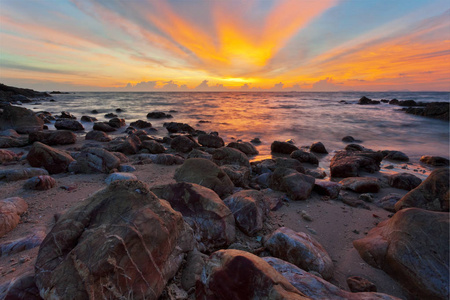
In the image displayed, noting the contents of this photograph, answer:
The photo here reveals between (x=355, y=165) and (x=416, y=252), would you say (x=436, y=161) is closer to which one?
(x=355, y=165)

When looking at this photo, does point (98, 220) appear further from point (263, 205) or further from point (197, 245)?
point (263, 205)

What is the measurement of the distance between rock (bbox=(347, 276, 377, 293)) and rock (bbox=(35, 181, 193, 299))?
6.56 feet

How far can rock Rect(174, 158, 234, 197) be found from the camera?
438 centimetres

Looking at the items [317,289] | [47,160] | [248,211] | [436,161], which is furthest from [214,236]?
[436,161]

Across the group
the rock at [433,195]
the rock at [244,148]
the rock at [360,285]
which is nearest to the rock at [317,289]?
the rock at [360,285]

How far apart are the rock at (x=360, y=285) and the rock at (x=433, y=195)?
2.21 metres

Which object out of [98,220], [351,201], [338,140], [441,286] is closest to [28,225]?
[98,220]

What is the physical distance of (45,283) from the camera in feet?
5.73

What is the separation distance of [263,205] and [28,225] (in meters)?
3.74

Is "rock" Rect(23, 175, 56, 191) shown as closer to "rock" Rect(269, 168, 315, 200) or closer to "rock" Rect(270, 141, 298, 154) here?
"rock" Rect(269, 168, 315, 200)

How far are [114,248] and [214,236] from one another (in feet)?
4.61

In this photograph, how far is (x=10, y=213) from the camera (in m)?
3.20

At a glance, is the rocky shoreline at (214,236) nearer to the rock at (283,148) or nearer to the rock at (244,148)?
the rock at (244,148)

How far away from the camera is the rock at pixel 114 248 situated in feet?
5.60
